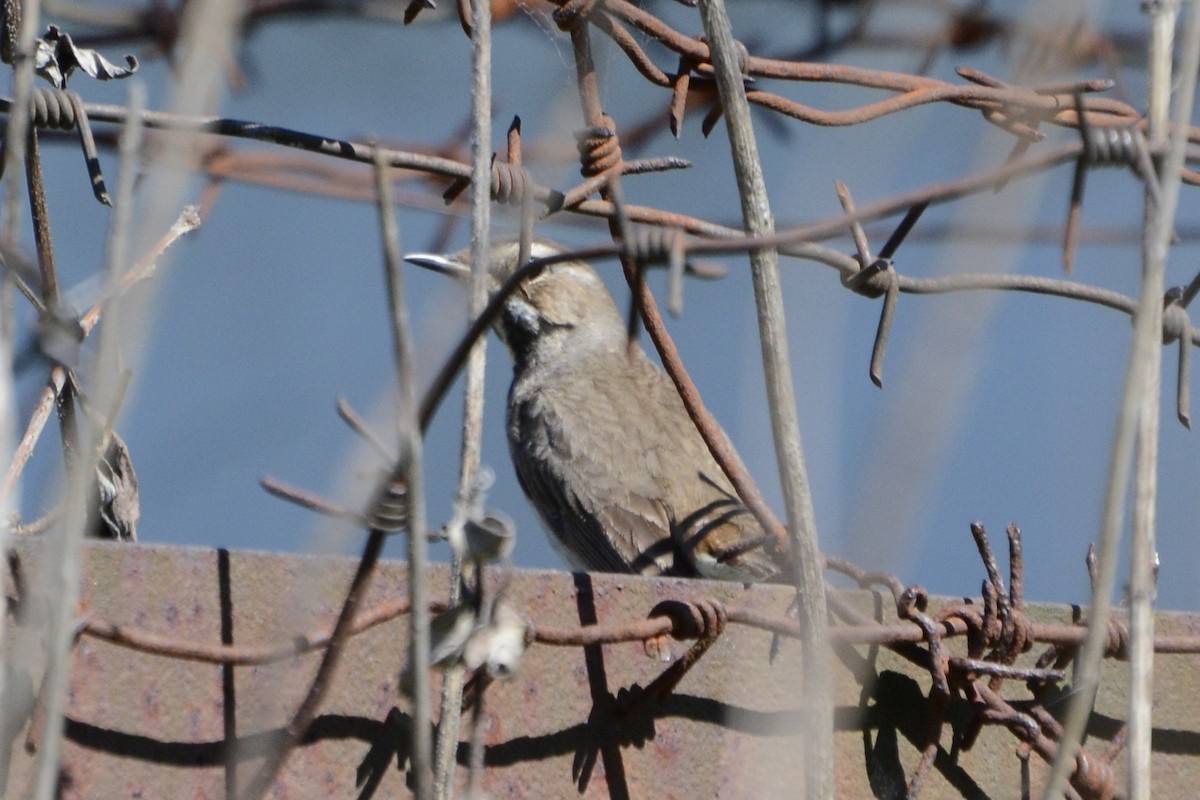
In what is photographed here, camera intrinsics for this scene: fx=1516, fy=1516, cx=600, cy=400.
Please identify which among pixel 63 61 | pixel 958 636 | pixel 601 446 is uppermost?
pixel 601 446

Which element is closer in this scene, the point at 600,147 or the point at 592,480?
the point at 600,147

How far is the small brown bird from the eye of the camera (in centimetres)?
450

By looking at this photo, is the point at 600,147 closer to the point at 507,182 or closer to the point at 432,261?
the point at 507,182

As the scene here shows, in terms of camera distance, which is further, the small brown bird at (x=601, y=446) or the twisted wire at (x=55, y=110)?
the small brown bird at (x=601, y=446)

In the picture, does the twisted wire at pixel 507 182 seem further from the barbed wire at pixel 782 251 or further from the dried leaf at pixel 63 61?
the dried leaf at pixel 63 61

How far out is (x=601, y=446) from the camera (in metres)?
5.16

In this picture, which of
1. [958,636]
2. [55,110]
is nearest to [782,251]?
[958,636]

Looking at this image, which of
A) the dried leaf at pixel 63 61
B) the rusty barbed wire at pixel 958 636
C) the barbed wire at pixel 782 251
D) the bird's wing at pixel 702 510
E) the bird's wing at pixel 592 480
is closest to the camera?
the barbed wire at pixel 782 251

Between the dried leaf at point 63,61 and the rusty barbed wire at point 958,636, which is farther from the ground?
the dried leaf at point 63,61

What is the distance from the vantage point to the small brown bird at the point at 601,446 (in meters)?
4.50

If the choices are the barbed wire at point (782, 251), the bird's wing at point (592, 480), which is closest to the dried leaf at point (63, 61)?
the barbed wire at point (782, 251)

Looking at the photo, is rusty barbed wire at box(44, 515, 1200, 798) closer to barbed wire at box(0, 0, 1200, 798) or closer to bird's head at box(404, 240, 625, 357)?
barbed wire at box(0, 0, 1200, 798)

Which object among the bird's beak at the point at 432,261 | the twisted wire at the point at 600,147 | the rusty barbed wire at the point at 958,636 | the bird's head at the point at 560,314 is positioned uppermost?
the bird's head at the point at 560,314

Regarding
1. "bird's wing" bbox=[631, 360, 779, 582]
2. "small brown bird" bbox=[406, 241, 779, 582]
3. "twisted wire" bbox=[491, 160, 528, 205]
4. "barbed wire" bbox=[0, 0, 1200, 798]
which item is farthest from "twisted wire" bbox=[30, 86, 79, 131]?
"bird's wing" bbox=[631, 360, 779, 582]
